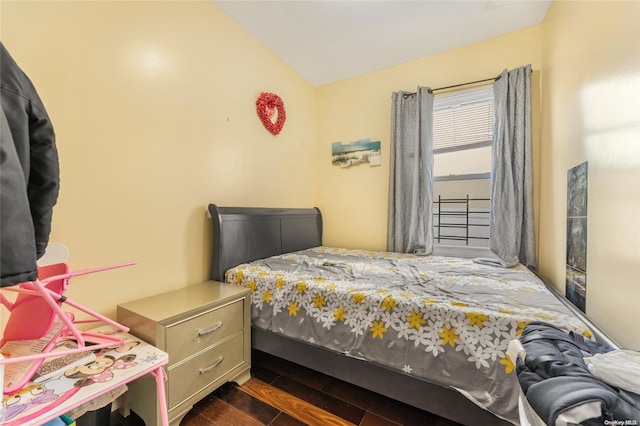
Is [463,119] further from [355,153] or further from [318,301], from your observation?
[318,301]

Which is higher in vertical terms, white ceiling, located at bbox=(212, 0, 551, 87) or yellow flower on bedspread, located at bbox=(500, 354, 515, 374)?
white ceiling, located at bbox=(212, 0, 551, 87)

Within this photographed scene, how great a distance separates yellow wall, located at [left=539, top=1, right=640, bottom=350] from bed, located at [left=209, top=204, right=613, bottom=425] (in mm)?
157

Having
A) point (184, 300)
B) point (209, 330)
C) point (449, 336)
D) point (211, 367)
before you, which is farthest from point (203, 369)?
point (449, 336)

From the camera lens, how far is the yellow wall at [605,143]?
3.07 ft

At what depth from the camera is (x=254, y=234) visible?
7.02ft

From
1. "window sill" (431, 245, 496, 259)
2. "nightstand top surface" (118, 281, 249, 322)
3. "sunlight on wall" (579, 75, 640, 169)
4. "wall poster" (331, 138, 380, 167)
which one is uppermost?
"wall poster" (331, 138, 380, 167)

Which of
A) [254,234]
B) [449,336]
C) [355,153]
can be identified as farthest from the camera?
[355,153]

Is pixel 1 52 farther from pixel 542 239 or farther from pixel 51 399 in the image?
pixel 542 239

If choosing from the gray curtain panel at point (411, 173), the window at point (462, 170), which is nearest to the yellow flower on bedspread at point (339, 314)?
the gray curtain panel at point (411, 173)

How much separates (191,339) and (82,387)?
0.49m

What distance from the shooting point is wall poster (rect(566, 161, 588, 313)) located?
1.33 meters

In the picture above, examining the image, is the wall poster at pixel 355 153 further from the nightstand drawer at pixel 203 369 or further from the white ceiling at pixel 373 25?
the nightstand drawer at pixel 203 369

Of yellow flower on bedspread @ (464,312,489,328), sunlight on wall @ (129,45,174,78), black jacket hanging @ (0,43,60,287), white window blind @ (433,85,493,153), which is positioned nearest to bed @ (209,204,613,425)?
yellow flower on bedspread @ (464,312,489,328)

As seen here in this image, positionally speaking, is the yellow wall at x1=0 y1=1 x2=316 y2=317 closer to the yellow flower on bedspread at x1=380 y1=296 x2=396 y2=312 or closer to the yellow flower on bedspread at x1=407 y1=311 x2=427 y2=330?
the yellow flower on bedspread at x1=380 y1=296 x2=396 y2=312
